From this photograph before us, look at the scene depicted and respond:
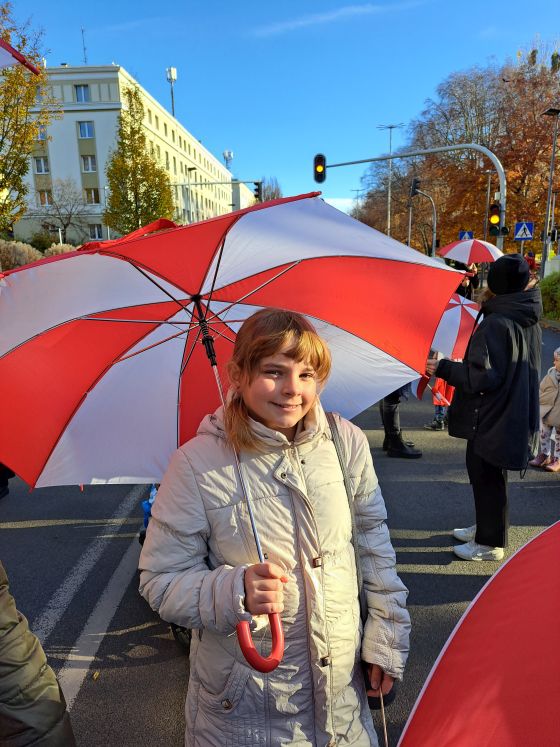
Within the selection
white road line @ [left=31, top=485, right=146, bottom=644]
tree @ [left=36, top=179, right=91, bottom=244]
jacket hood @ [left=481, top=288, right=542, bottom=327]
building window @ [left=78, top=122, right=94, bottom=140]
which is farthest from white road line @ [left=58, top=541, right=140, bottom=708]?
building window @ [left=78, top=122, right=94, bottom=140]

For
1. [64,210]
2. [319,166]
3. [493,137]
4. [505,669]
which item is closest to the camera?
[505,669]

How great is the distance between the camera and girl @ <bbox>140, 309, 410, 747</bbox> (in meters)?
1.42

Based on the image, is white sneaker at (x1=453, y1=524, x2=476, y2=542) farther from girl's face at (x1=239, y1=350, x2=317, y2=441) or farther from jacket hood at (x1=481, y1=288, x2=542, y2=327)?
girl's face at (x1=239, y1=350, x2=317, y2=441)

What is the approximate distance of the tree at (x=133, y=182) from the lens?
99.2 ft

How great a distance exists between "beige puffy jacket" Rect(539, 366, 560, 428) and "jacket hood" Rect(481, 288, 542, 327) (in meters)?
2.27

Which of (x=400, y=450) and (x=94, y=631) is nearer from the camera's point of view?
(x=94, y=631)

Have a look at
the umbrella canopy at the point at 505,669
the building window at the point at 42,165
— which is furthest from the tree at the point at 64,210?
the umbrella canopy at the point at 505,669

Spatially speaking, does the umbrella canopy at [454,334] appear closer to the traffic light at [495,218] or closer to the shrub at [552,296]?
the traffic light at [495,218]

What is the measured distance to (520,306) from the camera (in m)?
3.17

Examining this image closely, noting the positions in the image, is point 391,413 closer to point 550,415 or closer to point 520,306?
point 550,415

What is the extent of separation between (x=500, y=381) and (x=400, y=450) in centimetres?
280

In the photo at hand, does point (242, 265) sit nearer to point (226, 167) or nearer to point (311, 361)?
point (311, 361)

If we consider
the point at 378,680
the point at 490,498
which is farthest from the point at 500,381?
the point at 378,680

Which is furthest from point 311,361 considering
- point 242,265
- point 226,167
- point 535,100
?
point 226,167
